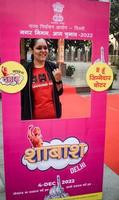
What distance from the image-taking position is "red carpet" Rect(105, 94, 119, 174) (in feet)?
17.3

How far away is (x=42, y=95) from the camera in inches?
128

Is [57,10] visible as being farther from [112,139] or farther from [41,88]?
[112,139]

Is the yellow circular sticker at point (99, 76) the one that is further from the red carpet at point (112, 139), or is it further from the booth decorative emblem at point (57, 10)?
the red carpet at point (112, 139)

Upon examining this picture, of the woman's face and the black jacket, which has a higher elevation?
the woman's face

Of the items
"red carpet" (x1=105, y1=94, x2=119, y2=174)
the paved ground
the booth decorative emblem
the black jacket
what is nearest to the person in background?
the black jacket

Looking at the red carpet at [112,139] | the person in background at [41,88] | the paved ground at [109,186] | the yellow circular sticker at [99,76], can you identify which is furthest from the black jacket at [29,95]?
the red carpet at [112,139]

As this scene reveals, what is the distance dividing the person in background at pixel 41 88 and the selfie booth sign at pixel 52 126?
0.20 ft

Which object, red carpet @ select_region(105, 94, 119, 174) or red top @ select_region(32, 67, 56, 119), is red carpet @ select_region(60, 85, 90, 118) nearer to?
red top @ select_region(32, 67, 56, 119)

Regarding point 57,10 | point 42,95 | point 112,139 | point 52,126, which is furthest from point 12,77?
point 112,139

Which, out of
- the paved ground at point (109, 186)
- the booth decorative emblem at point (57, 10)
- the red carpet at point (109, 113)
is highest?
the booth decorative emblem at point (57, 10)

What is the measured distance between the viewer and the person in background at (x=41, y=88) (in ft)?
10.5

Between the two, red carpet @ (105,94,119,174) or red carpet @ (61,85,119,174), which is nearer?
red carpet @ (61,85,119,174)

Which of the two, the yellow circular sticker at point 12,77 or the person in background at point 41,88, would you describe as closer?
the yellow circular sticker at point 12,77

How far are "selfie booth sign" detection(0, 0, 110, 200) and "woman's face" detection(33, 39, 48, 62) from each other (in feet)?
0.23
